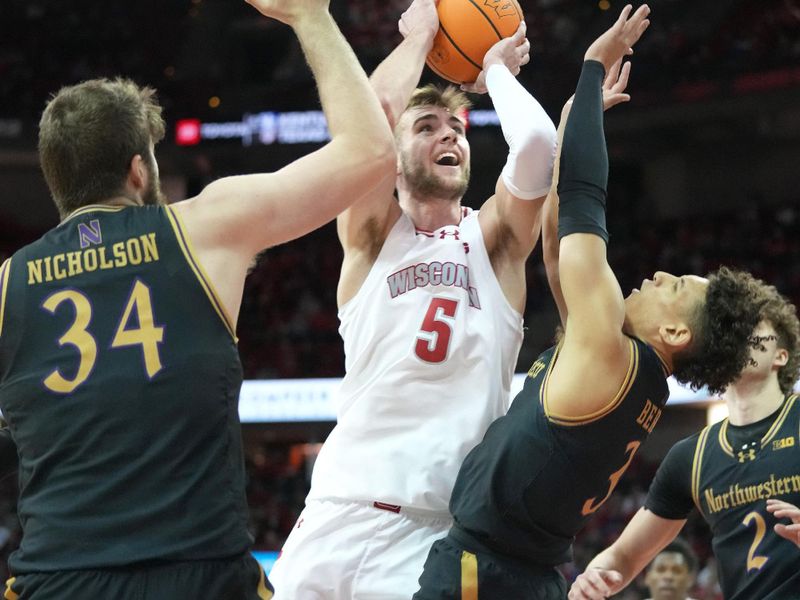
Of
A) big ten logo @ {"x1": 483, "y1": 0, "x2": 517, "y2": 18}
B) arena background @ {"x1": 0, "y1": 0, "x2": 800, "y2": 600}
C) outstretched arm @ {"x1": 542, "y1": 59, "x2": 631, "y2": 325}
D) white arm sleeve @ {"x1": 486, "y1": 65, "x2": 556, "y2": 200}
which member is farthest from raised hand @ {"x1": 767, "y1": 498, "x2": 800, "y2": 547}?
arena background @ {"x1": 0, "y1": 0, "x2": 800, "y2": 600}

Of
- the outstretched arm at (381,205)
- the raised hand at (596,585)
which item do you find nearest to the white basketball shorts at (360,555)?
the raised hand at (596,585)

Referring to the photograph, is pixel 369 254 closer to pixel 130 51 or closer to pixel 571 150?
pixel 571 150

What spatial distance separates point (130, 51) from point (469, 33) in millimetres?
19363

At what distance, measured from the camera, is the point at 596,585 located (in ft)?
12.4

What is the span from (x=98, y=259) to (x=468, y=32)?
1.99m

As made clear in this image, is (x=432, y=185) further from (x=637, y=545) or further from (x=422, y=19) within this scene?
(x=637, y=545)

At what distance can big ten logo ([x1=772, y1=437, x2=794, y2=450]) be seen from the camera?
4707 mm

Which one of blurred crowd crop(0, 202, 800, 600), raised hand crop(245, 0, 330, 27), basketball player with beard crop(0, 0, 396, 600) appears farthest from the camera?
blurred crowd crop(0, 202, 800, 600)

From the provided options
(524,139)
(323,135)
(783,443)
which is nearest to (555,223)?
(524,139)

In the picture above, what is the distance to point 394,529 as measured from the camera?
3676mm

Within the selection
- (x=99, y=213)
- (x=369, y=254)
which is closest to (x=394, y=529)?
(x=369, y=254)

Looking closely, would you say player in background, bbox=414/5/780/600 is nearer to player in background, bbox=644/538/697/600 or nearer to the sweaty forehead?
the sweaty forehead

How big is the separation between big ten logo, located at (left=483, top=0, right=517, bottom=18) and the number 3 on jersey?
1124 millimetres

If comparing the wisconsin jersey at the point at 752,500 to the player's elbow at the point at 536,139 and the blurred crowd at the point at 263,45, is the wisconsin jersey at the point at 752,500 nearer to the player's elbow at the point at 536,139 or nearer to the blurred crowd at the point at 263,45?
the player's elbow at the point at 536,139
